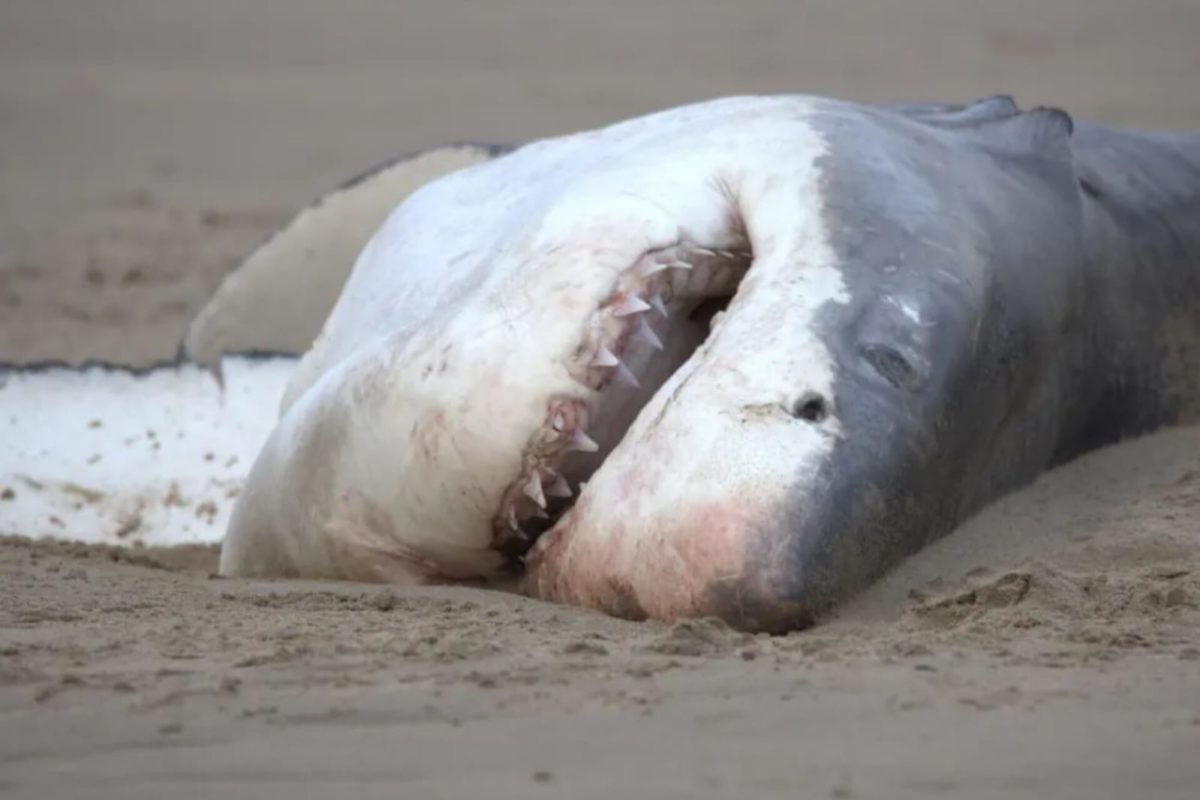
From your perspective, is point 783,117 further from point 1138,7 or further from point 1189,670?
point 1138,7

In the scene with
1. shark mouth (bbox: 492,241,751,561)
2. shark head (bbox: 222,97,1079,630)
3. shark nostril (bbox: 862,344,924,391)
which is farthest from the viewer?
shark mouth (bbox: 492,241,751,561)

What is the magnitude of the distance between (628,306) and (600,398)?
0.15 metres

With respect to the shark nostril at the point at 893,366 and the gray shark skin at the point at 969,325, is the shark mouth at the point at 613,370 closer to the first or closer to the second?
the gray shark skin at the point at 969,325

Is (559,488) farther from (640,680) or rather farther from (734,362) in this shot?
(640,680)

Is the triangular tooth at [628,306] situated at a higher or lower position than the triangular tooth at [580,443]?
higher

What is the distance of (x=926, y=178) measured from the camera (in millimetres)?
3564

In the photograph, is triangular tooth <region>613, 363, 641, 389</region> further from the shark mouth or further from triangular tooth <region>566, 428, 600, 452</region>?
triangular tooth <region>566, 428, 600, 452</region>

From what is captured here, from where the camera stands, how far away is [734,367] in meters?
3.12

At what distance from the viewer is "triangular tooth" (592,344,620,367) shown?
3273mm

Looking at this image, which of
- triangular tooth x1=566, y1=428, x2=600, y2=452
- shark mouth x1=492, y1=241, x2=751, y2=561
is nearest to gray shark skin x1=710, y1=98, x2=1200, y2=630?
shark mouth x1=492, y1=241, x2=751, y2=561

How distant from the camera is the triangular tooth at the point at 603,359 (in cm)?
327

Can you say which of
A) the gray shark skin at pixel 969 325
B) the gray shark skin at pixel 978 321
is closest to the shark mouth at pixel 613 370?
the gray shark skin at pixel 969 325

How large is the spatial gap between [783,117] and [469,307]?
652 millimetres

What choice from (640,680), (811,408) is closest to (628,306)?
(811,408)
